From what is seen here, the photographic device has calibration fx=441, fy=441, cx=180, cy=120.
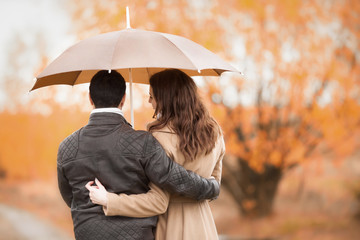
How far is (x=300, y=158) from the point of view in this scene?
23.9 ft

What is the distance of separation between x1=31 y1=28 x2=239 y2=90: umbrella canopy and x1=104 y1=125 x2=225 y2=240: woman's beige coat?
0.35m

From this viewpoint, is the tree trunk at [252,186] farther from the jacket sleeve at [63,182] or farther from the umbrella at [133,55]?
the jacket sleeve at [63,182]

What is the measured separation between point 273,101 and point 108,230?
18.1 ft

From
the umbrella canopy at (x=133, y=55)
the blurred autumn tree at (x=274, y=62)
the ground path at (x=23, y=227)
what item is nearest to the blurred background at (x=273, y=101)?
the blurred autumn tree at (x=274, y=62)

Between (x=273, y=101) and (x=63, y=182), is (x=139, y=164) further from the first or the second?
(x=273, y=101)

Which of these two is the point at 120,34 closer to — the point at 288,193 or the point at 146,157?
the point at 146,157

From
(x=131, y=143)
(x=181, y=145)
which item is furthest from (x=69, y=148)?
(x=181, y=145)

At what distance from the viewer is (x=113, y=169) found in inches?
80.1

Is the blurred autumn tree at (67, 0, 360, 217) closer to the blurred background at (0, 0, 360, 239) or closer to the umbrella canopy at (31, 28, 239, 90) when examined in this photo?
the blurred background at (0, 0, 360, 239)

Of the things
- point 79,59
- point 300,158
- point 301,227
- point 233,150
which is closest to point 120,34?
point 79,59

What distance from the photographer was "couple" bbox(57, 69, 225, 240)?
6.65 feet

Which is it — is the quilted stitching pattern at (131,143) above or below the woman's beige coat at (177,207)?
above

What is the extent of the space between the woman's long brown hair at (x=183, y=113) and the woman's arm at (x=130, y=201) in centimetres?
25

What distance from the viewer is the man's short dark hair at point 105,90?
6.84ft
